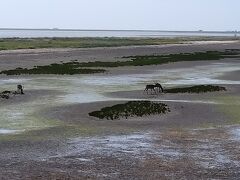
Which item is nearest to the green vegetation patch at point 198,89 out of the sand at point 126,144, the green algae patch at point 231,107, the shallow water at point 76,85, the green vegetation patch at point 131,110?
the green algae patch at point 231,107

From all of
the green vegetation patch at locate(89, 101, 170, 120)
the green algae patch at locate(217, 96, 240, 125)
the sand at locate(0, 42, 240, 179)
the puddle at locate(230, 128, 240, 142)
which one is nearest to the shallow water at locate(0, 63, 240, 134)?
the sand at locate(0, 42, 240, 179)

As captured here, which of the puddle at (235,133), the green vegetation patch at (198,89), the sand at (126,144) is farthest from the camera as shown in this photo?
the green vegetation patch at (198,89)

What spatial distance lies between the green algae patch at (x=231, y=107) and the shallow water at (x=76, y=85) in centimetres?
652

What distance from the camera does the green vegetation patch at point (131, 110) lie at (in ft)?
78.0

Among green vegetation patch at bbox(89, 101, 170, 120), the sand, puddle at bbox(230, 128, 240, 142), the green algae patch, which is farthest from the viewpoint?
green vegetation patch at bbox(89, 101, 170, 120)

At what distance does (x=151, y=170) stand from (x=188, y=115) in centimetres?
1011

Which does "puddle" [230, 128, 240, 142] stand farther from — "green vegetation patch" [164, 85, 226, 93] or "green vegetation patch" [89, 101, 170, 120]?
"green vegetation patch" [164, 85, 226, 93]

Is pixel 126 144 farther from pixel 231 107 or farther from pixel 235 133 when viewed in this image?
pixel 231 107

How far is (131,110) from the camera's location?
81.3ft

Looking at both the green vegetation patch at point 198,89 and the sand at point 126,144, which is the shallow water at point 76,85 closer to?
the sand at point 126,144

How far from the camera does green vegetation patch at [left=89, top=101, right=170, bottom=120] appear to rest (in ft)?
78.0

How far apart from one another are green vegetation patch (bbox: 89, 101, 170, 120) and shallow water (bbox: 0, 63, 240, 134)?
2912mm

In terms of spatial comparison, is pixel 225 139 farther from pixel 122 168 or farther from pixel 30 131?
pixel 30 131

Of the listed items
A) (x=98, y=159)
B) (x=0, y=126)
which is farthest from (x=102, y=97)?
(x=98, y=159)
